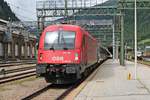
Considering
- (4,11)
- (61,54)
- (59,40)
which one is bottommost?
(61,54)

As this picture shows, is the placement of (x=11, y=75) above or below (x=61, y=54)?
below

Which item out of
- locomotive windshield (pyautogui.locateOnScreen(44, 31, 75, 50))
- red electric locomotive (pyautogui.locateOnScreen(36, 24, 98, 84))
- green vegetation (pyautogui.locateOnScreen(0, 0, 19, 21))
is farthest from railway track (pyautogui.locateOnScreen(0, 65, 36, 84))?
green vegetation (pyautogui.locateOnScreen(0, 0, 19, 21))

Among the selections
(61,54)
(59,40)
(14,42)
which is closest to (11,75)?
(59,40)

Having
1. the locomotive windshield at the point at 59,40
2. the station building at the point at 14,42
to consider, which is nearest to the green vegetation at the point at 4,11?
the station building at the point at 14,42

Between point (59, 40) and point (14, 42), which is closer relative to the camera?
point (59, 40)

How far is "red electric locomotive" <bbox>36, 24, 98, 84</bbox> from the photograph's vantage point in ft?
62.0

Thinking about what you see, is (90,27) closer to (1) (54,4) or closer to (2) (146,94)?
(1) (54,4)

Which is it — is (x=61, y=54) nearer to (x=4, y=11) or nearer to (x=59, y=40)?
(x=59, y=40)

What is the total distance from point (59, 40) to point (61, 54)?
2.84ft

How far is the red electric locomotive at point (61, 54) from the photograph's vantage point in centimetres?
1889

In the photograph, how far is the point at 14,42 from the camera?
8012cm

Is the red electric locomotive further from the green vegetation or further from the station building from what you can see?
the green vegetation

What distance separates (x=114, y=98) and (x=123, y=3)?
103 ft

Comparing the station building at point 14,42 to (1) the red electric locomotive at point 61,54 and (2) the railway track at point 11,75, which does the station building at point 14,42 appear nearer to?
(2) the railway track at point 11,75
